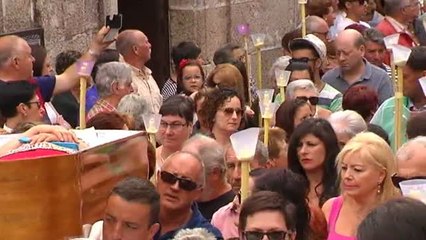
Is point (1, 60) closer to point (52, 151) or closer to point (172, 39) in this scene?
point (52, 151)

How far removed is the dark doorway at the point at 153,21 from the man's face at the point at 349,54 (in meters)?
4.25

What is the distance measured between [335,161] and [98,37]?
2649 mm

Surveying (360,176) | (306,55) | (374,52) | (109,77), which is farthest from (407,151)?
(374,52)

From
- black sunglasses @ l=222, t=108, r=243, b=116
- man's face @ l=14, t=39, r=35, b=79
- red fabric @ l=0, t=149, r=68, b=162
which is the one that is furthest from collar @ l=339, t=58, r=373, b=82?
red fabric @ l=0, t=149, r=68, b=162

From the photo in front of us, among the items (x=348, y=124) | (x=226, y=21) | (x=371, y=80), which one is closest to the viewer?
(x=348, y=124)

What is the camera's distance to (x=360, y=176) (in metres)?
5.64

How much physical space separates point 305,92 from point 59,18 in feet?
10.7

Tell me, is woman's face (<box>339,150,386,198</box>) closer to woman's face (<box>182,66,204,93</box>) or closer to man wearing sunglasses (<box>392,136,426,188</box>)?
man wearing sunglasses (<box>392,136,426,188</box>)

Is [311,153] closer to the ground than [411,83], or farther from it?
closer to the ground

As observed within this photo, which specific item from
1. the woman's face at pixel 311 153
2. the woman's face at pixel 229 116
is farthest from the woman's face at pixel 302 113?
the woman's face at pixel 311 153

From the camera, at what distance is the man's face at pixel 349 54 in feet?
30.6

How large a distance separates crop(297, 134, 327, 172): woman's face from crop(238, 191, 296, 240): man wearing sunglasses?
1.52 meters

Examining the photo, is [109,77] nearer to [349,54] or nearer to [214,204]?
[349,54]

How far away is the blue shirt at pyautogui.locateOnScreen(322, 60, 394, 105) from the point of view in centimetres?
916
